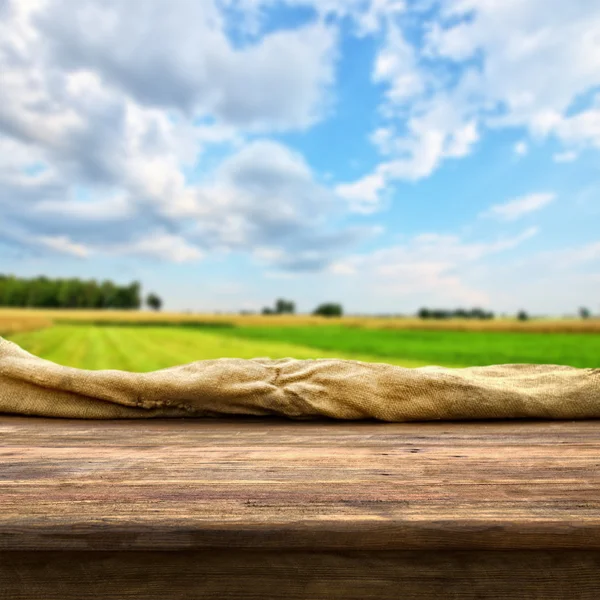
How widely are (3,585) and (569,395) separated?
121 cm

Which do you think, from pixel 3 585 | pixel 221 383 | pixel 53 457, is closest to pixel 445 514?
pixel 3 585

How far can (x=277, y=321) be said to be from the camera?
2338 centimetres

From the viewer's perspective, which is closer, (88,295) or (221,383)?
(221,383)

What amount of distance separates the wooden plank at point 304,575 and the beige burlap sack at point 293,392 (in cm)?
64

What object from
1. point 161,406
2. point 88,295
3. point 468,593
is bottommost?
point 468,593

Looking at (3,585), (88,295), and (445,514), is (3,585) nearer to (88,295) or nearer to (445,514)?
(445,514)

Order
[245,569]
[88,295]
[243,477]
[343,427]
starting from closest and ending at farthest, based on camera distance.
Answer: [245,569] → [243,477] → [343,427] → [88,295]

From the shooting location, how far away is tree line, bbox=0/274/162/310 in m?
25.9

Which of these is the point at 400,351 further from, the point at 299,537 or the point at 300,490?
the point at 299,537

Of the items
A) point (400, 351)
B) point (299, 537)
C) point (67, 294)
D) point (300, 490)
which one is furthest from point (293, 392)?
point (67, 294)

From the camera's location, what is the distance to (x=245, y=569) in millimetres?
577

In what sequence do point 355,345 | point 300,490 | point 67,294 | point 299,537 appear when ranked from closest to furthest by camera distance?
point 299,537 → point 300,490 → point 355,345 → point 67,294

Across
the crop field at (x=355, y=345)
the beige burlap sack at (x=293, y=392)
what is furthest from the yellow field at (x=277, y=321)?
the beige burlap sack at (x=293, y=392)

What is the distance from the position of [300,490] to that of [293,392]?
1.86 feet
